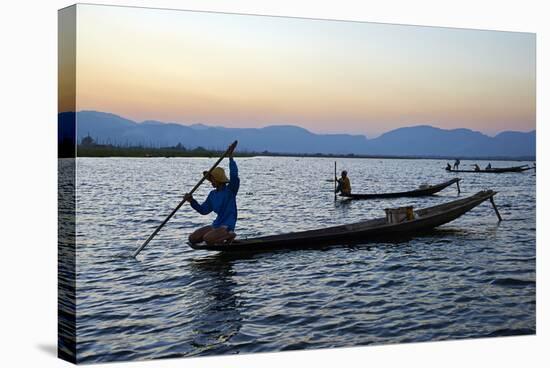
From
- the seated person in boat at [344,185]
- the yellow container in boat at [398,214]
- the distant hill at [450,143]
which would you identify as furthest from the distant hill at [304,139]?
the yellow container in boat at [398,214]

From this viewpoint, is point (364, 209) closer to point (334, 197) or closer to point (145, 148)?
point (334, 197)

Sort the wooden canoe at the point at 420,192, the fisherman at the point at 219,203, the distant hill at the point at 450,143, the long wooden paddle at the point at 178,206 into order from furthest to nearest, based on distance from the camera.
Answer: the wooden canoe at the point at 420,192, the distant hill at the point at 450,143, the fisherman at the point at 219,203, the long wooden paddle at the point at 178,206

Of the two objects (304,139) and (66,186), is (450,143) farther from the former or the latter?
(66,186)

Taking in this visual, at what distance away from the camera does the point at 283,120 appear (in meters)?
6.91

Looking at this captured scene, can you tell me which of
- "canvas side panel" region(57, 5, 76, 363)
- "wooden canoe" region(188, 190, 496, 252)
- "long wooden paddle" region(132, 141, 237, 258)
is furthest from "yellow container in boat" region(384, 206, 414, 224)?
"canvas side panel" region(57, 5, 76, 363)

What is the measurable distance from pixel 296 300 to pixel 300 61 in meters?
2.02

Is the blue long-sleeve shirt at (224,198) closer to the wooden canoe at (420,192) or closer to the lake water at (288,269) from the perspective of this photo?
the lake water at (288,269)

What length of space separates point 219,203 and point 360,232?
5.09 feet

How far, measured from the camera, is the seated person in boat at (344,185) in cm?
721

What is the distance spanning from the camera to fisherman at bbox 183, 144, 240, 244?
22.2 feet

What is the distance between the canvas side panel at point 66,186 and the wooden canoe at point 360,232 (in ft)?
3.78

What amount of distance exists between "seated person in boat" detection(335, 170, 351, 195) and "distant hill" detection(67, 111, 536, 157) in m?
0.23

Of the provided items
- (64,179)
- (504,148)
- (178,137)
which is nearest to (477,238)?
(504,148)

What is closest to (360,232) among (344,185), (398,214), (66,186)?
(398,214)
